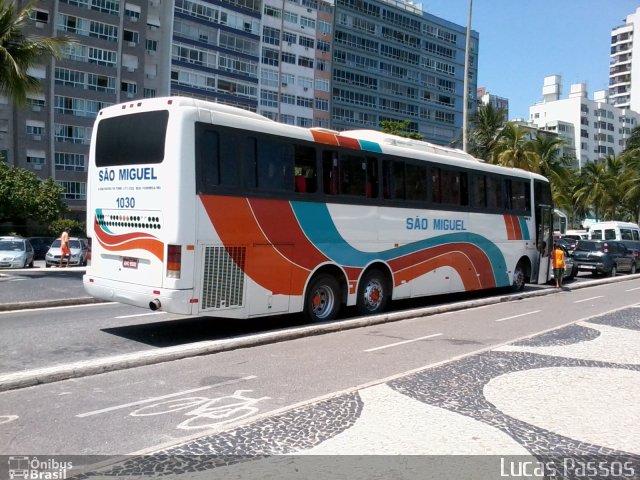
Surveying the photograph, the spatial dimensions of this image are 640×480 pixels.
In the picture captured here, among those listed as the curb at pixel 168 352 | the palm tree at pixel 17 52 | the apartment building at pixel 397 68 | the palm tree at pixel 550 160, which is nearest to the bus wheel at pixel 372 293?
the curb at pixel 168 352

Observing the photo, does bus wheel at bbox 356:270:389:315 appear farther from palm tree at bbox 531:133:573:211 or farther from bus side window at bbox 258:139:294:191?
palm tree at bbox 531:133:573:211

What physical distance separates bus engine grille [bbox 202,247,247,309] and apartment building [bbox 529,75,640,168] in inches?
4230

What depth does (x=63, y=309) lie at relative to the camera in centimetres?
1324

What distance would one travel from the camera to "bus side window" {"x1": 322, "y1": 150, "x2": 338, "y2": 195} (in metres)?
11.7

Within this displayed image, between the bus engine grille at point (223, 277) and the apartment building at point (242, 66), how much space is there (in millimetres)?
51465

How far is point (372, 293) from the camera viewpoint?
43.0ft

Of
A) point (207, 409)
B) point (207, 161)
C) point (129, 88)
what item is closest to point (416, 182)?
point (207, 161)

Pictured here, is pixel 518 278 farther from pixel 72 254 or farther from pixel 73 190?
pixel 73 190

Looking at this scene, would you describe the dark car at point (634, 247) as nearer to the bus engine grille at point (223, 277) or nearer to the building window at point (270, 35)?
the bus engine grille at point (223, 277)

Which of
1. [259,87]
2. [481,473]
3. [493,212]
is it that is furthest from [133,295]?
[259,87]

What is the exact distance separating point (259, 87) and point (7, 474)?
68656 millimetres

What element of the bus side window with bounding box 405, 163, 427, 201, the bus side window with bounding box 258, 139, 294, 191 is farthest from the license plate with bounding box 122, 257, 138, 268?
the bus side window with bounding box 405, 163, 427, 201

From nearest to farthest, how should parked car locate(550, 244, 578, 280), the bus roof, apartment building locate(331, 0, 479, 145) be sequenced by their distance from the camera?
the bus roof → parked car locate(550, 244, 578, 280) → apartment building locate(331, 0, 479, 145)

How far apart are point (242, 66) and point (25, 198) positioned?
97.6 feet
